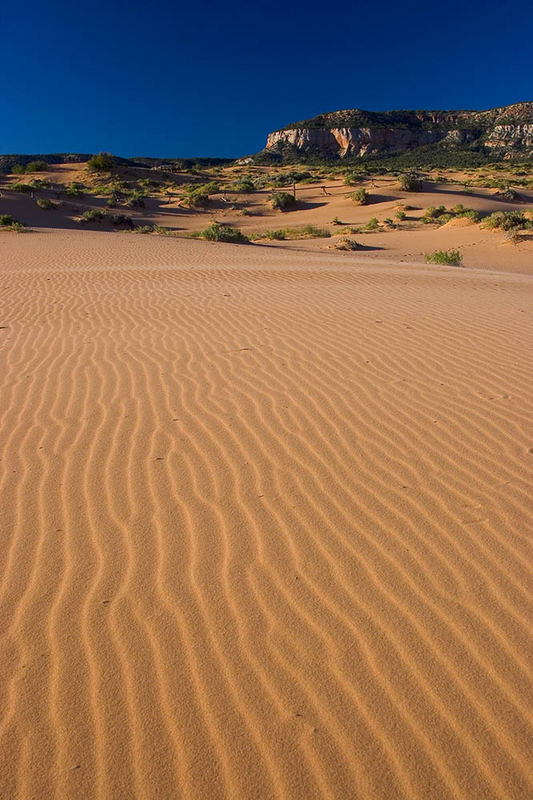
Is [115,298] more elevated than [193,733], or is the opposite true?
[115,298]

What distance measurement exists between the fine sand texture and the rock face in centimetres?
7889

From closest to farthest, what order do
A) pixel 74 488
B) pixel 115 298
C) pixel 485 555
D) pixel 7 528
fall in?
pixel 485 555, pixel 7 528, pixel 74 488, pixel 115 298

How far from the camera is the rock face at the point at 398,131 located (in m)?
73.6

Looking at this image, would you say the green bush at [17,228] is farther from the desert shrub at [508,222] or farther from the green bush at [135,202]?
the desert shrub at [508,222]

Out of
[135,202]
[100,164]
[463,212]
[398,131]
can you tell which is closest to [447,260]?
[463,212]

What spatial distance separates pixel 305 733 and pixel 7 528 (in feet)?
6.64

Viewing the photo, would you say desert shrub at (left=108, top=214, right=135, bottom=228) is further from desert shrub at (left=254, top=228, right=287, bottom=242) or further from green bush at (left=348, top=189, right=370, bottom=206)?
green bush at (left=348, top=189, right=370, bottom=206)

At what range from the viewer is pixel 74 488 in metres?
3.36

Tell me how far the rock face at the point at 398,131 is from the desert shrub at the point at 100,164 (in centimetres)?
3840

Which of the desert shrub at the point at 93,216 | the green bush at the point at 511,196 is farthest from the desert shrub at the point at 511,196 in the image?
the desert shrub at the point at 93,216

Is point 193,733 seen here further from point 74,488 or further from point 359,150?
point 359,150

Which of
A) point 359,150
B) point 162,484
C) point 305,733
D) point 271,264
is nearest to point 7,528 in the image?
point 162,484

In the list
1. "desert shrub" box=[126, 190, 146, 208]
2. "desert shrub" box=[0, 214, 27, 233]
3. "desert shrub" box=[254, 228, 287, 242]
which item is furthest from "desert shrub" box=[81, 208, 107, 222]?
"desert shrub" box=[254, 228, 287, 242]

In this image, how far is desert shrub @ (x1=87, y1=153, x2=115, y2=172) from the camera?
147 ft
